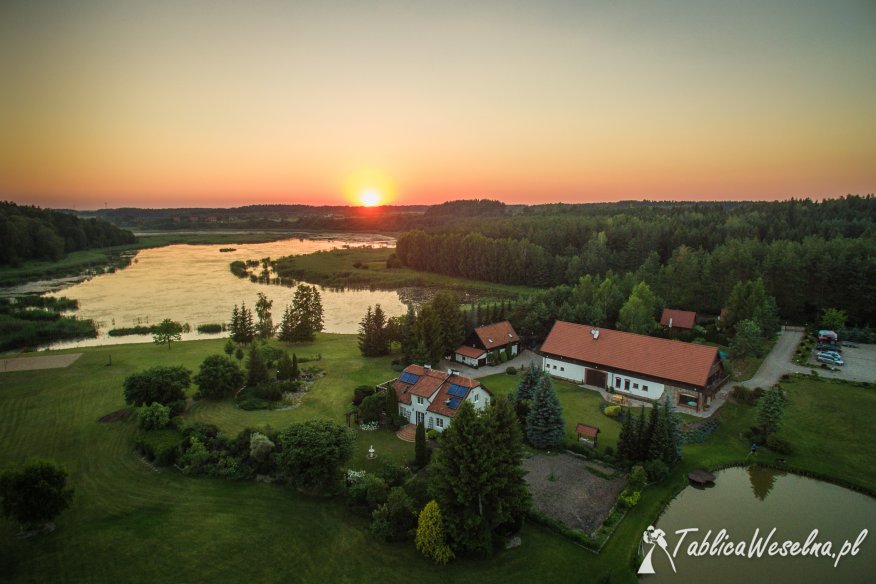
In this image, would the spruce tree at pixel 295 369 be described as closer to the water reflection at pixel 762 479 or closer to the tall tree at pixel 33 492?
the tall tree at pixel 33 492

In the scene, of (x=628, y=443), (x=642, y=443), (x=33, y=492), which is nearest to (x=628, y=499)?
(x=628, y=443)

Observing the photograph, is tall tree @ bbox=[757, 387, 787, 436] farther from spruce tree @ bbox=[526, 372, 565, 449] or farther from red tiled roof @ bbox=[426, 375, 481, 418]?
red tiled roof @ bbox=[426, 375, 481, 418]

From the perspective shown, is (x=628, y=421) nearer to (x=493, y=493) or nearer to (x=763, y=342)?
(x=493, y=493)

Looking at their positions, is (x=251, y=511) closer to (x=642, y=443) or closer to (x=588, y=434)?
(x=588, y=434)

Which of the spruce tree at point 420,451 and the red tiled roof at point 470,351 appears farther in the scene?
the red tiled roof at point 470,351

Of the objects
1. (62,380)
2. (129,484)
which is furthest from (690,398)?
(62,380)

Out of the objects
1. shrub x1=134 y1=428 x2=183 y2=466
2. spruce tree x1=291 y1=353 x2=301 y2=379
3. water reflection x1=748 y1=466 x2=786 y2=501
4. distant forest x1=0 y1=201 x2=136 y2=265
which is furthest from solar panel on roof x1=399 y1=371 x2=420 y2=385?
distant forest x1=0 y1=201 x2=136 y2=265

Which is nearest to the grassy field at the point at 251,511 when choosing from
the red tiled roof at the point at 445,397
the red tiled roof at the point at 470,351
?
the red tiled roof at the point at 445,397
